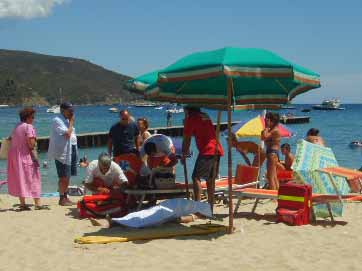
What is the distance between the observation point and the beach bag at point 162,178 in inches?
289

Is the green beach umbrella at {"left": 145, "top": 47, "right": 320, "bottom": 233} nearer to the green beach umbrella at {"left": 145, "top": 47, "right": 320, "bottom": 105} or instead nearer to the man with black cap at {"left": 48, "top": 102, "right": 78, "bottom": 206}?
the green beach umbrella at {"left": 145, "top": 47, "right": 320, "bottom": 105}

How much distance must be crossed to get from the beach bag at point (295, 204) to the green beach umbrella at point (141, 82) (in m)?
2.46

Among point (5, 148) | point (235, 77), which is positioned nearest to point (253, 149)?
point (5, 148)

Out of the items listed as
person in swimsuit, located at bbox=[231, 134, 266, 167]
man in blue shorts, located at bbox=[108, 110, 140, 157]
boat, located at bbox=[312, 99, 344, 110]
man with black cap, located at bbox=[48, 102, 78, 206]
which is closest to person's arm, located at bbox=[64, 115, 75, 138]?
man with black cap, located at bbox=[48, 102, 78, 206]

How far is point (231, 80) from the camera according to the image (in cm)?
623

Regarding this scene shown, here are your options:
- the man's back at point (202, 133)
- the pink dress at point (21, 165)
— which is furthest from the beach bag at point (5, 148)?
the man's back at point (202, 133)

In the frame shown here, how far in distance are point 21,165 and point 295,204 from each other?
389cm

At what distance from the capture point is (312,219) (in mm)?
7266

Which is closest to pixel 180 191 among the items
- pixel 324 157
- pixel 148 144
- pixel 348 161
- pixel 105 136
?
pixel 148 144

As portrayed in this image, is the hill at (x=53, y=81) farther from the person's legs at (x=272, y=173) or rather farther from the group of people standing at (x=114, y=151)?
the person's legs at (x=272, y=173)

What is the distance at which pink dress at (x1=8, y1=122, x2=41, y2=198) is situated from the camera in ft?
26.3

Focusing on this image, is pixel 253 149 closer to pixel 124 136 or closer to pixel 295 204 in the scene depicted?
pixel 124 136

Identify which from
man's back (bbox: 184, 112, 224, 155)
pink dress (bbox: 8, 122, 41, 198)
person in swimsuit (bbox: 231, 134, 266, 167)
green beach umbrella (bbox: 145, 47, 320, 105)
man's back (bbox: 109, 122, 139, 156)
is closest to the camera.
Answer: green beach umbrella (bbox: 145, 47, 320, 105)

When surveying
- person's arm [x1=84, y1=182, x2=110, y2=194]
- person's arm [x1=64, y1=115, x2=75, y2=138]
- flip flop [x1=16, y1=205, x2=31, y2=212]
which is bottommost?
flip flop [x1=16, y1=205, x2=31, y2=212]
